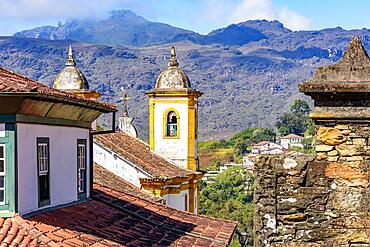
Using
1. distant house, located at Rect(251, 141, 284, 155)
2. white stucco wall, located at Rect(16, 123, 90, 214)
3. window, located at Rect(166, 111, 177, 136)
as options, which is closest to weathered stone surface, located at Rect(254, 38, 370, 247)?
distant house, located at Rect(251, 141, 284, 155)

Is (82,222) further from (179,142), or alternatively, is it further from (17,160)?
(179,142)

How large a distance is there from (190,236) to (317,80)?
23.4 feet

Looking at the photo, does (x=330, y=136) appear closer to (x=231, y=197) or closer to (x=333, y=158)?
(x=333, y=158)

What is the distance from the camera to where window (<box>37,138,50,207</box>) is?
11.2 m

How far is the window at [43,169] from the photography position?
11211 millimetres

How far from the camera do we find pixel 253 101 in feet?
598

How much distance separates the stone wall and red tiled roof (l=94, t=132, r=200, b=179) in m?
18.9

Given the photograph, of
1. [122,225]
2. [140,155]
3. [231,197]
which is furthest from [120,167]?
[231,197]

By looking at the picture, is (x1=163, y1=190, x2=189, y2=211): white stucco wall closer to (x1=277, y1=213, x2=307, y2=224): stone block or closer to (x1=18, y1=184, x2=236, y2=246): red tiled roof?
(x1=18, y1=184, x2=236, y2=246): red tiled roof

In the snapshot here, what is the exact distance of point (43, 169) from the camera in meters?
11.4

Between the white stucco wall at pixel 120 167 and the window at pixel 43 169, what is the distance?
1429 cm

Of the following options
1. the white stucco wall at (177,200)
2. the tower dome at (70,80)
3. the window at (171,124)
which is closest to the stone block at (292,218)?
the white stucco wall at (177,200)

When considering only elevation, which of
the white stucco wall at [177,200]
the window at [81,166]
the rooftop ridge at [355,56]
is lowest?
the white stucco wall at [177,200]

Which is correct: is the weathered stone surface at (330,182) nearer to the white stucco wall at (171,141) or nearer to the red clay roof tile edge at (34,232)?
the red clay roof tile edge at (34,232)
